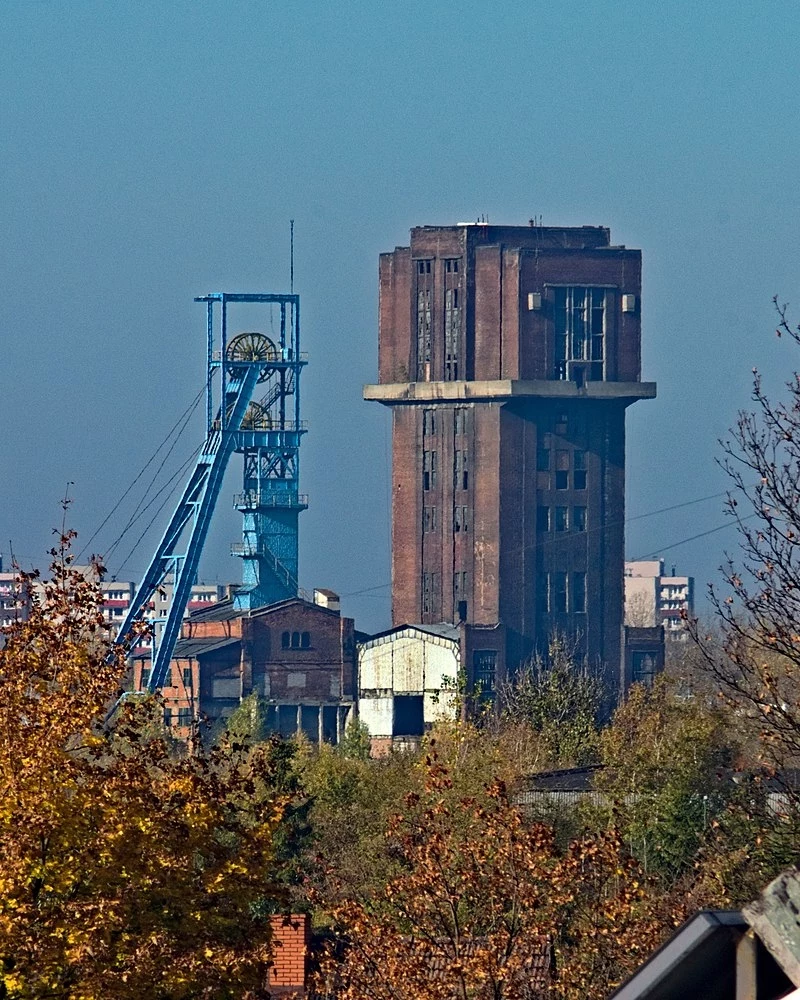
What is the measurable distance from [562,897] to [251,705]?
240 ft

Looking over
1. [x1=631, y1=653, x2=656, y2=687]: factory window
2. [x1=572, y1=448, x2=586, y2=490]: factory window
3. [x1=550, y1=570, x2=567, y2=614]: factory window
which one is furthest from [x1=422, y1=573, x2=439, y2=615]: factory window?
[x1=631, y1=653, x2=656, y2=687]: factory window

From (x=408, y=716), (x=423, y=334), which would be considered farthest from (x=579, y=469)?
(x=408, y=716)

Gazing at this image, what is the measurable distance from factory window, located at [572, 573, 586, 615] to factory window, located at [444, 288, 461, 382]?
11273 mm

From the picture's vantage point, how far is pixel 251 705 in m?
91.6

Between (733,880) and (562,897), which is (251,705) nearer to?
(733,880)

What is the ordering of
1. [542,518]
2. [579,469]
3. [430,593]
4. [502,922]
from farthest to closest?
1. [579,469]
2. [542,518]
3. [430,593]
4. [502,922]

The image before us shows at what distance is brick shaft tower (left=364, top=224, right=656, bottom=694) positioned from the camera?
97.6 metres

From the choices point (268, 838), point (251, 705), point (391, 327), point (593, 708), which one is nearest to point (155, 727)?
point (593, 708)

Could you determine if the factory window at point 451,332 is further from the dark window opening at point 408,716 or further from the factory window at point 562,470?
the dark window opening at point 408,716

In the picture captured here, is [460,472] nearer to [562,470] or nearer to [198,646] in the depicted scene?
[562,470]

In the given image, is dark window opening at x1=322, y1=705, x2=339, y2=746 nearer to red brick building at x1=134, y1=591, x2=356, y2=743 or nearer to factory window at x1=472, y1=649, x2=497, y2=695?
red brick building at x1=134, y1=591, x2=356, y2=743

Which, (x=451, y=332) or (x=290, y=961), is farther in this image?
(x=451, y=332)

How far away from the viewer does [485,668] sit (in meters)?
95.8

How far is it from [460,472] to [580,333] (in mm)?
8798
